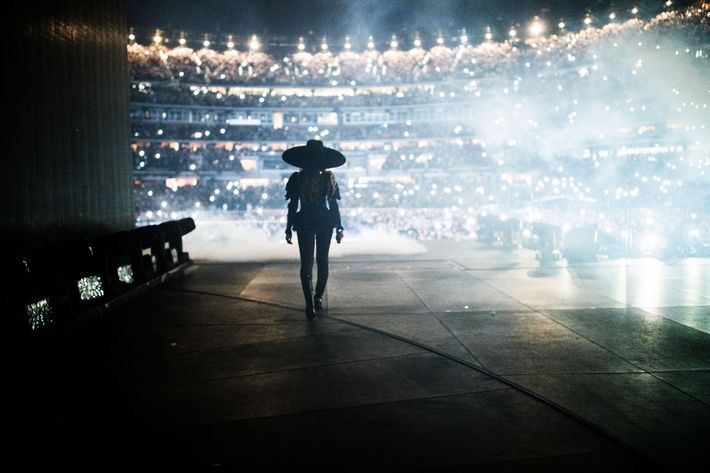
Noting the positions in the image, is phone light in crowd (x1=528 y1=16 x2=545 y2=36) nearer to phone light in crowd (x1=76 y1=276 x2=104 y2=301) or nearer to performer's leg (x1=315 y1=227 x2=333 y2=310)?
performer's leg (x1=315 y1=227 x2=333 y2=310)

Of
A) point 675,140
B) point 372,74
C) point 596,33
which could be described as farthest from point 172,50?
point 675,140

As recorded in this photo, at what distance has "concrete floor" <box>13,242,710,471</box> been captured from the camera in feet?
7.80

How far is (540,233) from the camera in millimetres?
10195

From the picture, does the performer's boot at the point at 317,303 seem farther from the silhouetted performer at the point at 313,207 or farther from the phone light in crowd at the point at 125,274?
the phone light in crowd at the point at 125,274

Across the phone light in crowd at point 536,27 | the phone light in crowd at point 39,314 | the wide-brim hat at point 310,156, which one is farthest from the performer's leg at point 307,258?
the phone light in crowd at point 536,27

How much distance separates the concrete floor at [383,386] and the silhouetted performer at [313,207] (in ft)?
2.08

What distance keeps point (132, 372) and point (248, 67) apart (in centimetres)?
4557

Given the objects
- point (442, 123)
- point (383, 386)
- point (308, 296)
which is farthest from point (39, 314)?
point (442, 123)

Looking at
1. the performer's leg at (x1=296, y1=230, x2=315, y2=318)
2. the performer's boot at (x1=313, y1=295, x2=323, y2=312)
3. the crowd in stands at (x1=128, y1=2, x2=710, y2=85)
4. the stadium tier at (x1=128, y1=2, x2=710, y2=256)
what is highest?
the crowd in stands at (x1=128, y1=2, x2=710, y2=85)

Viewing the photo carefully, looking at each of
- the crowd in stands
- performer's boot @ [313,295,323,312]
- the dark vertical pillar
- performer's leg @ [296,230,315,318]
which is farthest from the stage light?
performer's boot @ [313,295,323,312]

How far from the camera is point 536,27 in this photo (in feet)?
115

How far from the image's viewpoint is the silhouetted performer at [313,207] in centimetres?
551

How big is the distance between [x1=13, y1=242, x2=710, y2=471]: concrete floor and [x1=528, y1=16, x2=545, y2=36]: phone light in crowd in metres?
32.8

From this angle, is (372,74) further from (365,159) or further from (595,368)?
(595,368)
